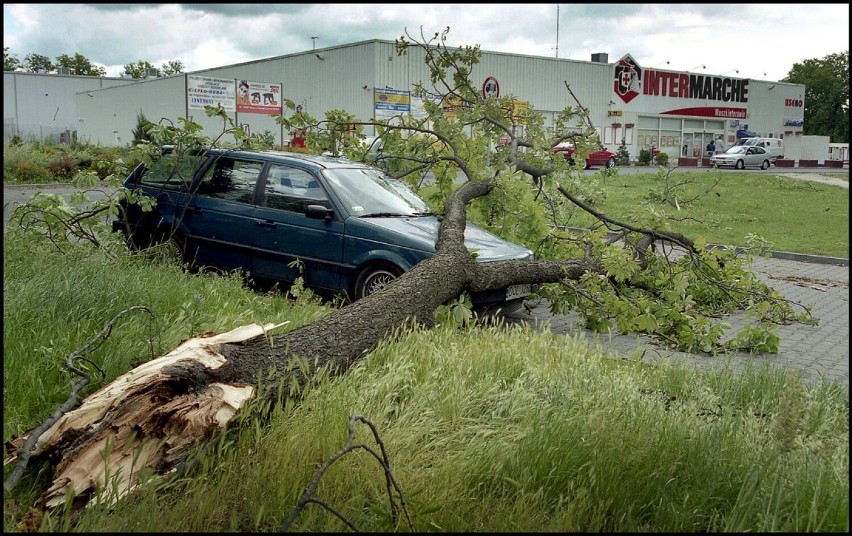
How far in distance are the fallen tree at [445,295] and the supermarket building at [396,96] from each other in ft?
51.0

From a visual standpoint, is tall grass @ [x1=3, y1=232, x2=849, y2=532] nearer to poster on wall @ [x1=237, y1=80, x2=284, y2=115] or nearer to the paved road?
the paved road

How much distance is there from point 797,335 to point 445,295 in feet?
12.4

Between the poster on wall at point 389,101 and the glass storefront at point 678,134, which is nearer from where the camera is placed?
the poster on wall at point 389,101

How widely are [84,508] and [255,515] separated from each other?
663 mm

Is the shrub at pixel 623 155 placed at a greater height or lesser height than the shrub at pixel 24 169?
greater

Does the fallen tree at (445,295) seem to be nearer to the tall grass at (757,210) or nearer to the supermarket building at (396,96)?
the tall grass at (757,210)

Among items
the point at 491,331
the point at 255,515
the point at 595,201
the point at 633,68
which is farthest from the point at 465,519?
the point at 633,68

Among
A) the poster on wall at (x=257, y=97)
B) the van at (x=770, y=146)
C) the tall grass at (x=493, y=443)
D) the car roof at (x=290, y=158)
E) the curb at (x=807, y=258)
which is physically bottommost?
the curb at (x=807, y=258)

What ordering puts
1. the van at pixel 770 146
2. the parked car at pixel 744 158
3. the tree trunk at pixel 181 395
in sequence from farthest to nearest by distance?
the van at pixel 770 146, the parked car at pixel 744 158, the tree trunk at pixel 181 395

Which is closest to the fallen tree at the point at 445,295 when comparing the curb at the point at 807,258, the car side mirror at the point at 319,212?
the car side mirror at the point at 319,212

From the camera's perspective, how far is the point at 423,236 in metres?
7.98

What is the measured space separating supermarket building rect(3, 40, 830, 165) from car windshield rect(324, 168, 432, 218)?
16739 mm

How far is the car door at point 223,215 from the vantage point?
29.0 ft

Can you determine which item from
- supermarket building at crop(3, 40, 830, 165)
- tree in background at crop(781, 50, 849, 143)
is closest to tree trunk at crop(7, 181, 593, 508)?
tree in background at crop(781, 50, 849, 143)
